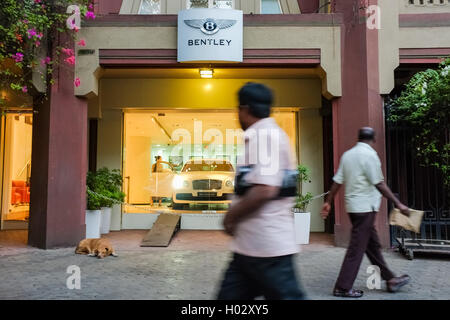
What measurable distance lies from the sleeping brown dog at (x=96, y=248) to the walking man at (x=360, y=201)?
14.2 feet

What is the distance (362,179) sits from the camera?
4.71 meters

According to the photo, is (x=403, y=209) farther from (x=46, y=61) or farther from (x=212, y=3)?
(x=212, y=3)

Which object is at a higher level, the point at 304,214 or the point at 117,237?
the point at 304,214

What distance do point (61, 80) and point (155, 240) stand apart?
3.94 meters

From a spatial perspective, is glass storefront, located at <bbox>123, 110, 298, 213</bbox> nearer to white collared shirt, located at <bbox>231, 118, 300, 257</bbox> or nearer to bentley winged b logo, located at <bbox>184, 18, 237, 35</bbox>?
bentley winged b logo, located at <bbox>184, 18, 237, 35</bbox>

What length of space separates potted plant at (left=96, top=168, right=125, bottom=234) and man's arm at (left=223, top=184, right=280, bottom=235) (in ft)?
24.3

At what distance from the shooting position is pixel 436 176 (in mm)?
8750

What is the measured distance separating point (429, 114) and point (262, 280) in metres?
6.85

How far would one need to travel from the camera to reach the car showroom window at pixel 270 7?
10578 millimetres

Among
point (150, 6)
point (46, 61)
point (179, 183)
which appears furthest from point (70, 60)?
point (179, 183)

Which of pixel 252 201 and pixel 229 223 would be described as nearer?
pixel 252 201
